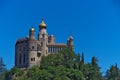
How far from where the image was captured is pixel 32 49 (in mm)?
71375

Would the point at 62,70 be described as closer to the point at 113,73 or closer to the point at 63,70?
the point at 63,70

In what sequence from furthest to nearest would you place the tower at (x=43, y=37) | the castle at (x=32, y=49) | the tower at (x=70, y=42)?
the tower at (x=70, y=42)
the tower at (x=43, y=37)
the castle at (x=32, y=49)

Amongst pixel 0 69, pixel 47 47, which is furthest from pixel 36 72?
pixel 0 69

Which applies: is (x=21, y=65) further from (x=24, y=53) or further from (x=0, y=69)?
(x=0, y=69)

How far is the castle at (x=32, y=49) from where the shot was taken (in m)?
70.8

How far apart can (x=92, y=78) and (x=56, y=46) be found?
8.43 metres

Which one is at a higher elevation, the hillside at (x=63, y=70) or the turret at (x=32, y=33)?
the turret at (x=32, y=33)

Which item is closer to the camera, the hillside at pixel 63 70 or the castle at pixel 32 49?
the hillside at pixel 63 70

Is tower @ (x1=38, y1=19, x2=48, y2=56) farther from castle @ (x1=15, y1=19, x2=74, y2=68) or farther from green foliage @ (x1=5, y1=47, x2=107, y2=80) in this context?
green foliage @ (x1=5, y1=47, x2=107, y2=80)

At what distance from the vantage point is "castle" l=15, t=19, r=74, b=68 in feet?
232

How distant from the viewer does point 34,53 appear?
71.0 m

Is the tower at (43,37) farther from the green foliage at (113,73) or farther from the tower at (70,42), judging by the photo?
the green foliage at (113,73)

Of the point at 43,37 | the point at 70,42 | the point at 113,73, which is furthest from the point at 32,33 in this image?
the point at 113,73

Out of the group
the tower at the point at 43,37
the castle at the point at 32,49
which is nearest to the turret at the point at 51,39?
the castle at the point at 32,49
